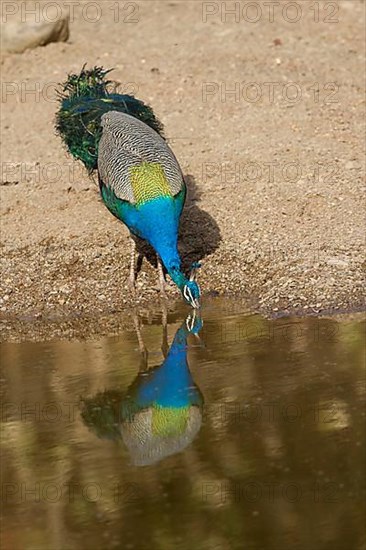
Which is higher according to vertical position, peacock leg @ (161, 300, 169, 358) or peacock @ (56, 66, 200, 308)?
peacock @ (56, 66, 200, 308)

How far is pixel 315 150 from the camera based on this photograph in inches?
419

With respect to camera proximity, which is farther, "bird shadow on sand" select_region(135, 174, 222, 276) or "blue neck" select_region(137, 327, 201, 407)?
"bird shadow on sand" select_region(135, 174, 222, 276)

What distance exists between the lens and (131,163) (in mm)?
8664

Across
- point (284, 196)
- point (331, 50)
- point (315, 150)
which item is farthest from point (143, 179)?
point (331, 50)

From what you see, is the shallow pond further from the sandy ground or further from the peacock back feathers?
the peacock back feathers

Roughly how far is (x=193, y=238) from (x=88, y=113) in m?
1.30

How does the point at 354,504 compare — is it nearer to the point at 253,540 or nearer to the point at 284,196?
the point at 253,540

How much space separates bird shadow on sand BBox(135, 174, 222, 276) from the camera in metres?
9.30

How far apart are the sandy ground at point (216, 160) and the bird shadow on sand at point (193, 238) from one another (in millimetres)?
17

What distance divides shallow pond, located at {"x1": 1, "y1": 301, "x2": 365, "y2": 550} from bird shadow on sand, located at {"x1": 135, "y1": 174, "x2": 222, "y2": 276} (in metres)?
1.12

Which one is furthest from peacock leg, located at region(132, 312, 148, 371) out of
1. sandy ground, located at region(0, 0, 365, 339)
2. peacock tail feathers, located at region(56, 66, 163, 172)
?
peacock tail feathers, located at region(56, 66, 163, 172)

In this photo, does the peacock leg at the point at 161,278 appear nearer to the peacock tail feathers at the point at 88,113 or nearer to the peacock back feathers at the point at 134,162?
the peacock back feathers at the point at 134,162

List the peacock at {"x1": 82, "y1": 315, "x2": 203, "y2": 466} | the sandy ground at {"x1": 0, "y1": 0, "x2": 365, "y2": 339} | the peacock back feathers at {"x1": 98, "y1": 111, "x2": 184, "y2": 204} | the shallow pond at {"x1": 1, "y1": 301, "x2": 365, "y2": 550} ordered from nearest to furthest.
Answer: the shallow pond at {"x1": 1, "y1": 301, "x2": 365, "y2": 550}
the peacock at {"x1": 82, "y1": 315, "x2": 203, "y2": 466}
the peacock back feathers at {"x1": 98, "y1": 111, "x2": 184, "y2": 204}
the sandy ground at {"x1": 0, "y1": 0, "x2": 365, "y2": 339}

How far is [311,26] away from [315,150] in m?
3.04
